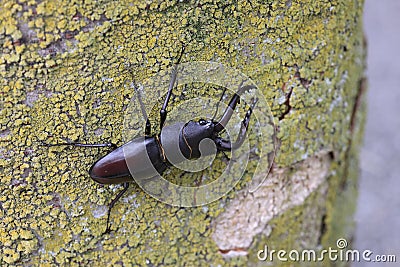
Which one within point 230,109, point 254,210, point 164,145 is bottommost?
point 254,210

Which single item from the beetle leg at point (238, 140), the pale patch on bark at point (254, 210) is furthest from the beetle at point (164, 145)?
the pale patch on bark at point (254, 210)

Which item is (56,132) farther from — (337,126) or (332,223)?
(332,223)

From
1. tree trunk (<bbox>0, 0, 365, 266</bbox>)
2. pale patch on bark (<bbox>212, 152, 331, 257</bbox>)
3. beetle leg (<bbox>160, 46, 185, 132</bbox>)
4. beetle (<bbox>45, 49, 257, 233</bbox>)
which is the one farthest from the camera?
pale patch on bark (<bbox>212, 152, 331, 257</bbox>)

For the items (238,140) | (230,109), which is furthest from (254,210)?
(230,109)

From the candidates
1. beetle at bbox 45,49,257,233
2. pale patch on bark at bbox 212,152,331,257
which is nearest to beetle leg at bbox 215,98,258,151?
beetle at bbox 45,49,257,233

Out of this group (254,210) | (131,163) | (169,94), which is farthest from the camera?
(254,210)

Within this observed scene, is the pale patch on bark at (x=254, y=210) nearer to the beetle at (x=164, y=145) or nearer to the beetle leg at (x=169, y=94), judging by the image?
the beetle at (x=164, y=145)

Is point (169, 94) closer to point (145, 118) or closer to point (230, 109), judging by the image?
point (145, 118)

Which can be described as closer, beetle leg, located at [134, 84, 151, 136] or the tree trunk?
the tree trunk

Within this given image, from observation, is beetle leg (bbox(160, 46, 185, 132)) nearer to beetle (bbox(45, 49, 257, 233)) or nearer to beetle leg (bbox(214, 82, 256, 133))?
beetle (bbox(45, 49, 257, 233))

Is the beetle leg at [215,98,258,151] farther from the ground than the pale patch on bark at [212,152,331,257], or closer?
farther from the ground
